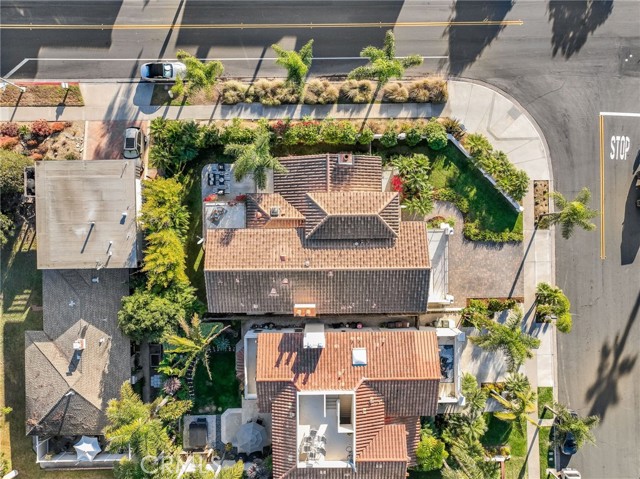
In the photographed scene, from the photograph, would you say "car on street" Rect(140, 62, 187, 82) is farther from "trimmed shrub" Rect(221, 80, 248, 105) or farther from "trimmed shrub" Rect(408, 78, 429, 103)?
"trimmed shrub" Rect(408, 78, 429, 103)

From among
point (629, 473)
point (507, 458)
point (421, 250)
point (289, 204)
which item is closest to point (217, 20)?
point (289, 204)

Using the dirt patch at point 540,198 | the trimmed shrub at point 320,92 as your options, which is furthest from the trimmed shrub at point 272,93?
the dirt patch at point 540,198

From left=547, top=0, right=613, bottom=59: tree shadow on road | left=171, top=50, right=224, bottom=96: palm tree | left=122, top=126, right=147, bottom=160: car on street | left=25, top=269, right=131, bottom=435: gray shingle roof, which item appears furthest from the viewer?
left=547, top=0, right=613, bottom=59: tree shadow on road

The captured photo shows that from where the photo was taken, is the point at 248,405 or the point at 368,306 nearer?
the point at 368,306

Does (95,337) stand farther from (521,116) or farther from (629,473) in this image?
(629,473)

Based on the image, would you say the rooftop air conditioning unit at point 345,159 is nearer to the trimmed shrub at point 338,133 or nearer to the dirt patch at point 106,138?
the trimmed shrub at point 338,133

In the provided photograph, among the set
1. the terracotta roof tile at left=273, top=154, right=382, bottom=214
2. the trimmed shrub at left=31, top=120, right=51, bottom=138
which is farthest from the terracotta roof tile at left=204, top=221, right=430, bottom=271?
the trimmed shrub at left=31, top=120, right=51, bottom=138
